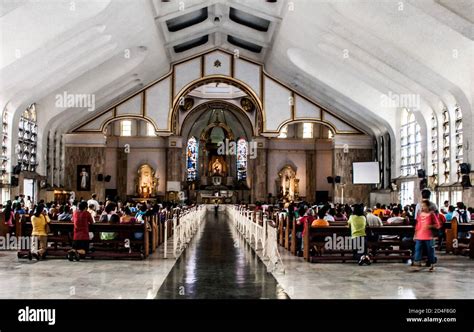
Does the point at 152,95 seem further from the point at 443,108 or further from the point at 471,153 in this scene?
the point at 471,153

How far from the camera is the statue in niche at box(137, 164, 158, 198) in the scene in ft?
120

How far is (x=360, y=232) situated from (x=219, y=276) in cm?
337

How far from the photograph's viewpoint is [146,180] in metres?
37.1

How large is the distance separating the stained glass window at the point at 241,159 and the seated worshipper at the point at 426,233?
3254 centimetres

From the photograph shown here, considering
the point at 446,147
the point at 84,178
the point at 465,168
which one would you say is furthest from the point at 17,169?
the point at 446,147

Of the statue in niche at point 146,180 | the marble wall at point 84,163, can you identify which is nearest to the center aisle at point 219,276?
the marble wall at point 84,163

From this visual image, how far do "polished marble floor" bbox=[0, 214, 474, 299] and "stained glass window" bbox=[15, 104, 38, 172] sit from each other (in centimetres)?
1325

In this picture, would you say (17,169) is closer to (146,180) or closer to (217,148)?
(146,180)

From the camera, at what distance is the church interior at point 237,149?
33.3 ft

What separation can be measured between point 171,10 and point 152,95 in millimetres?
9567

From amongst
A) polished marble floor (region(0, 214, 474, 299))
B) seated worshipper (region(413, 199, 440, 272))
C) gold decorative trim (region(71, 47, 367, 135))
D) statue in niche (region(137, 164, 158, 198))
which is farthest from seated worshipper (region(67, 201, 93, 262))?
statue in niche (region(137, 164, 158, 198))

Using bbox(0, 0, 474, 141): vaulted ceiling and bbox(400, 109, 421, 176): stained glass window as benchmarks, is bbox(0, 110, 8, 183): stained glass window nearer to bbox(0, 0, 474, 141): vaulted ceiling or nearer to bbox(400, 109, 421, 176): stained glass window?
bbox(0, 0, 474, 141): vaulted ceiling

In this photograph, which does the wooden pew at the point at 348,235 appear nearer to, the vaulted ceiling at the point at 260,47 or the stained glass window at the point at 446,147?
the vaulted ceiling at the point at 260,47

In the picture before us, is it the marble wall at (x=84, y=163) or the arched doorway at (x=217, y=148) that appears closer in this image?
the marble wall at (x=84, y=163)
